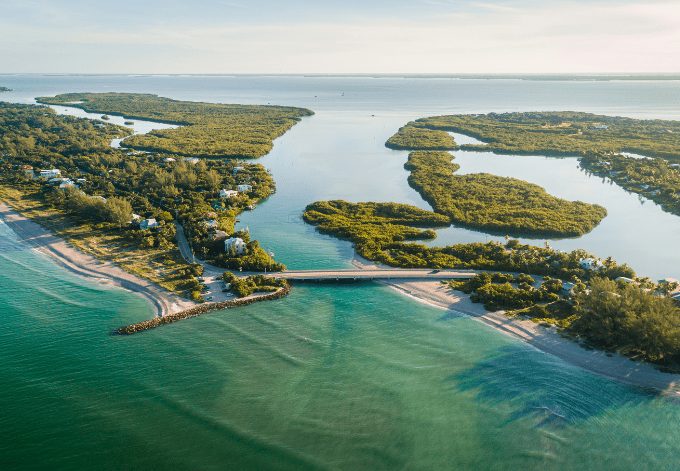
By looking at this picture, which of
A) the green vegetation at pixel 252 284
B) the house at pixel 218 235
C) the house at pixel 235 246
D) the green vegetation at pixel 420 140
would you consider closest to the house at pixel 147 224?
the house at pixel 218 235

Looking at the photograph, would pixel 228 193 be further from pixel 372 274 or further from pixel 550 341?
pixel 550 341

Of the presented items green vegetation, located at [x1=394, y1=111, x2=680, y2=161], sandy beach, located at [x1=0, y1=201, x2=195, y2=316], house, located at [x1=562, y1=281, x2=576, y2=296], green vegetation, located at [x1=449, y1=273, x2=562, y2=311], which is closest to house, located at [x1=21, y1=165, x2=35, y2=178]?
sandy beach, located at [x1=0, y1=201, x2=195, y2=316]

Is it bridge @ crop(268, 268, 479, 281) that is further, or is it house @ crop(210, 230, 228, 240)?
house @ crop(210, 230, 228, 240)

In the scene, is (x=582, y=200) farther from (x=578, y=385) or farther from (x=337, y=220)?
(x=578, y=385)

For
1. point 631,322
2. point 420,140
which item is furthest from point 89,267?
point 420,140

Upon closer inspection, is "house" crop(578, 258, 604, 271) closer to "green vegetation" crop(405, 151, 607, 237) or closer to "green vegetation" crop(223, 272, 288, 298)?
"green vegetation" crop(405, 151, 607, 237)

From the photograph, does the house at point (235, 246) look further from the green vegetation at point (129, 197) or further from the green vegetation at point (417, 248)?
the green vegetation at point (417, 248)

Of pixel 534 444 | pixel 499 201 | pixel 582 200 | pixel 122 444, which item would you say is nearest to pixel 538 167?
pixel 582 200
